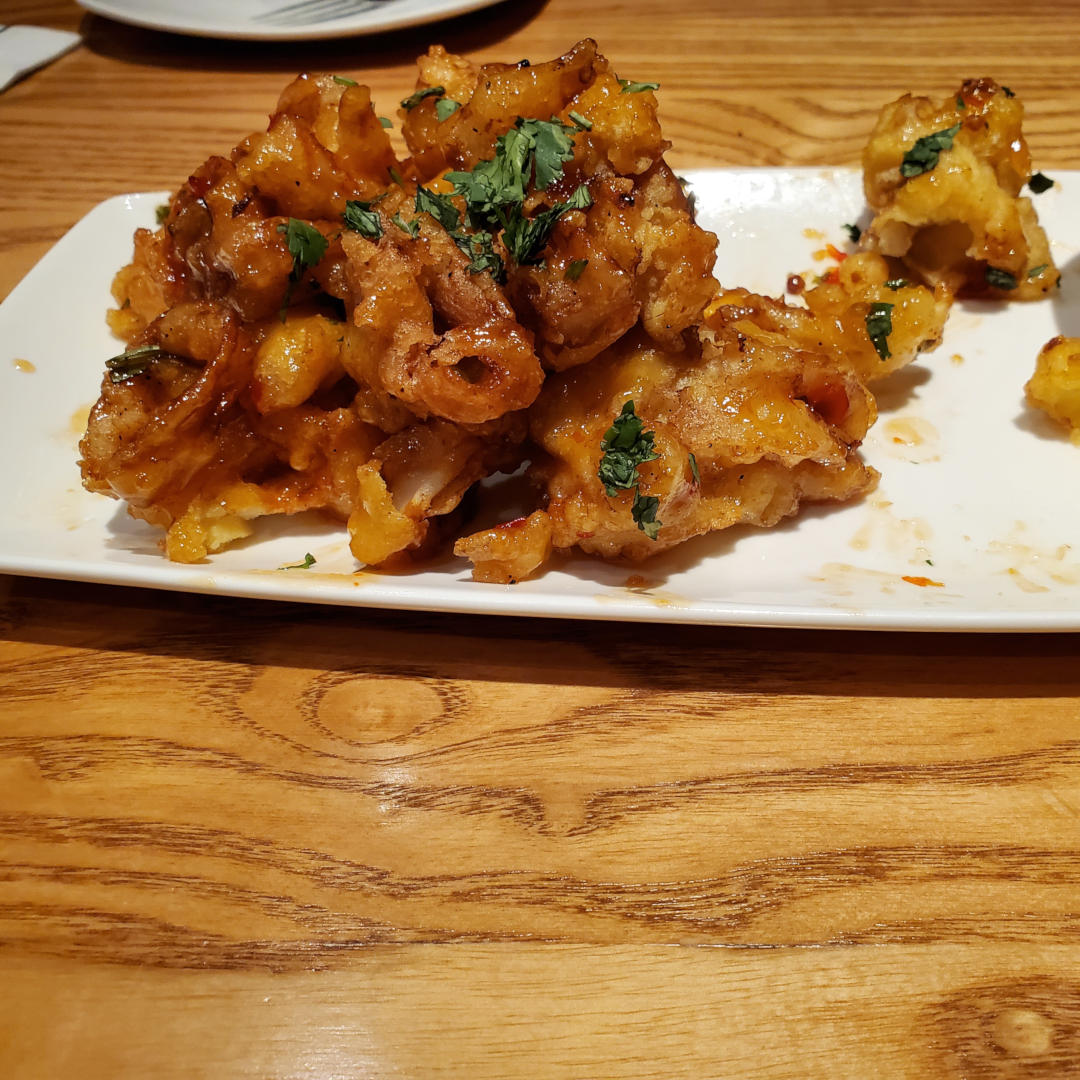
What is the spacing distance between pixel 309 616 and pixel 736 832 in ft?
3.63

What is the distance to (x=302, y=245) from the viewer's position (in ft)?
6.68

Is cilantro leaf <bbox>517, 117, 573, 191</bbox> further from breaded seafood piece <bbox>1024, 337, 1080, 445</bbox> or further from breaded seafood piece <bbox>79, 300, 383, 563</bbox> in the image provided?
breaded seafood piece <bbox>1024, 337, 1080, 445</bbox>

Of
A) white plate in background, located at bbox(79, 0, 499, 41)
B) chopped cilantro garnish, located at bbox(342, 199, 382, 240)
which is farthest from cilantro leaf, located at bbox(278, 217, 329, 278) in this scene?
white plate in background, located at bbox(79, 0, 499, 41)

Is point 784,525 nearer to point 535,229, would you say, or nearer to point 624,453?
point 624,453

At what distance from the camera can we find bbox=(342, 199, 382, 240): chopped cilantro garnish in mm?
1943

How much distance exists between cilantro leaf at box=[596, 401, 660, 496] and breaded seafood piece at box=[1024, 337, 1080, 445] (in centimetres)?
115

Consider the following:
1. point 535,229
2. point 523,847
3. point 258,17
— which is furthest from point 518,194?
point 258,17

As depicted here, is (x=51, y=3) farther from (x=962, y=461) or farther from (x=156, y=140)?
(x=962, y=461)

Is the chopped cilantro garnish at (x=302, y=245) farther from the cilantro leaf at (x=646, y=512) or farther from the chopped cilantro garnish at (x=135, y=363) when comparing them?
the cilantro leaf at (x=646, y=512)

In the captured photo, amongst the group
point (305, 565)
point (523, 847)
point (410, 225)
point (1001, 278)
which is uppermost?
point (410, 225)

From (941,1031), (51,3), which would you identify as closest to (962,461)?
(941,1031)

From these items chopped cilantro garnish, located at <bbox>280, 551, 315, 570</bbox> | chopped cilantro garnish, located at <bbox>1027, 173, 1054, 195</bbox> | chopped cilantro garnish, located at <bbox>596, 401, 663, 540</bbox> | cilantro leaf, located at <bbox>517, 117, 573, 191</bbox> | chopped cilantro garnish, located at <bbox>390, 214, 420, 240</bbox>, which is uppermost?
cilantro leaf, located at <bbox>517, 117, 573, 191</bbox>

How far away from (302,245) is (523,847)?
56.9 inches

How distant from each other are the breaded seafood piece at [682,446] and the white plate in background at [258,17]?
3.30 m
